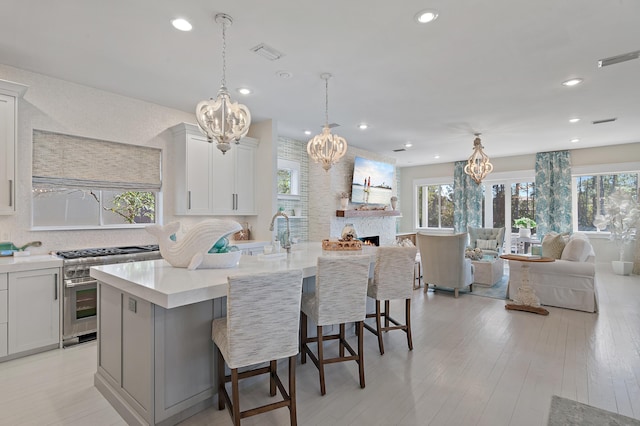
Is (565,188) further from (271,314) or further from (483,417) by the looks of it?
(271,314)

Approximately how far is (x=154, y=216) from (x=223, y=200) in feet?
3.13

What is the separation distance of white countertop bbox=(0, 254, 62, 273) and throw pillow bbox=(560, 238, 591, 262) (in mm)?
6311

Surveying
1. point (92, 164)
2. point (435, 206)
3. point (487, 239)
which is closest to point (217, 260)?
point (92, 164)

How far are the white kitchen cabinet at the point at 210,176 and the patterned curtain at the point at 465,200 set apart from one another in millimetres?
6338

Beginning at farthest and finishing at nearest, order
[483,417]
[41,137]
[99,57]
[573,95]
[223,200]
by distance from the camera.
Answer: [223,200], [573,95], [41,137], [99,57], [483,417]

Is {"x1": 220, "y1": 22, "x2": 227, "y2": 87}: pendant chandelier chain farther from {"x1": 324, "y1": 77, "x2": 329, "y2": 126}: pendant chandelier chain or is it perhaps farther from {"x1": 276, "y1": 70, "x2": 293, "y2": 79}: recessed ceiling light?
{"x1": 324, "y1": 77, "x2": 329, "y2": 126}: pendant chandelier chain

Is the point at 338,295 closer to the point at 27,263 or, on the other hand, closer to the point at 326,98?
the point at 326,98

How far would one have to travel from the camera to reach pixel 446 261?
5.02 metres

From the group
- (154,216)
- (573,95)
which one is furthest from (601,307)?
(154,216)

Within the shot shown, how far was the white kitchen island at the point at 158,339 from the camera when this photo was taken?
182 centimetres

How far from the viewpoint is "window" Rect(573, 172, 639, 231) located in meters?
6.90

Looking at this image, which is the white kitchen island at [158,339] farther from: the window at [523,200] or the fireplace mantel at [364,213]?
the window at [523,200]

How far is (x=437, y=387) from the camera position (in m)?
2.39

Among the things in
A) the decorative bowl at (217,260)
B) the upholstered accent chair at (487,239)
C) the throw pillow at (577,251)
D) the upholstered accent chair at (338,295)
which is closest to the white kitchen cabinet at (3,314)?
the decorative bowl at (217,260)
